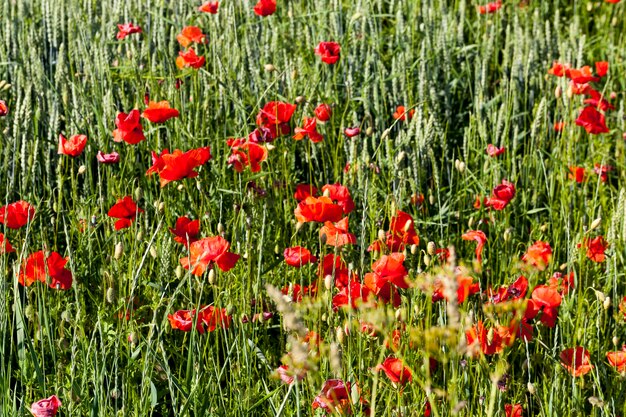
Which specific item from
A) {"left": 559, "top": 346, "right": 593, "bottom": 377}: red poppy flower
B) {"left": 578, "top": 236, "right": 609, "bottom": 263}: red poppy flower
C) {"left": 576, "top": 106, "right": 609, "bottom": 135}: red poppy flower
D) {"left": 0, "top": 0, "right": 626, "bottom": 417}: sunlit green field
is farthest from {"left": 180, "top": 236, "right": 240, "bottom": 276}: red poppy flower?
{"left": 576, "top": 106, "right": 609, "bottom": 135}: red poppy flower

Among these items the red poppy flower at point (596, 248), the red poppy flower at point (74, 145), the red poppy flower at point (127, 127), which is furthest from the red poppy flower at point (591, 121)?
the red poppy flower at point (74, 145)

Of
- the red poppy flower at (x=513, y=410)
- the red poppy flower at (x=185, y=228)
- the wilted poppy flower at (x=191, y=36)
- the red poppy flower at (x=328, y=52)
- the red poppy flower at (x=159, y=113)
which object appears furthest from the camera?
the wilted poppy flower at (x=191, y=36)

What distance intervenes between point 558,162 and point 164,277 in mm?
1209

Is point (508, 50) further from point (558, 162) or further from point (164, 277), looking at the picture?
point (164, 277)

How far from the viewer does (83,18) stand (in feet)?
10.9

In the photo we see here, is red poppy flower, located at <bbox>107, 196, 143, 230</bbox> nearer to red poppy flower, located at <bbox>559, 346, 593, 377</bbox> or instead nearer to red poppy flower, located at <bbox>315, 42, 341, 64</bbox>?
red poppy flower, located at <bbox>315, 42, 341, 64</bbox>

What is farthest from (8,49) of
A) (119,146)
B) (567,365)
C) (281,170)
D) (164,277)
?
(567,365)

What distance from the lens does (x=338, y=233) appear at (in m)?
1.98

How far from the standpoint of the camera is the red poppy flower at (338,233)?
6.50 ft

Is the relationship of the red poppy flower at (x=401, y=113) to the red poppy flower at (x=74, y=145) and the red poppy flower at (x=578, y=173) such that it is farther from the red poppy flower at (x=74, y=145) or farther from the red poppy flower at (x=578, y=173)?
the red poppy flower at (x=74, y=145)

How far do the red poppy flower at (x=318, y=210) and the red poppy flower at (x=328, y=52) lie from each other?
2.57ft

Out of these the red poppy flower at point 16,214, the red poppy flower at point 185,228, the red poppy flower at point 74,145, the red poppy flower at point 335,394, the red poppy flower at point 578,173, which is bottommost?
the red poppy flower at point 578,173

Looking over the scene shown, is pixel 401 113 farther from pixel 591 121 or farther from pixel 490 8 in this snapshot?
pixel 490 8

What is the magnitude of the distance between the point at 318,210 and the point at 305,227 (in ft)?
1.73
